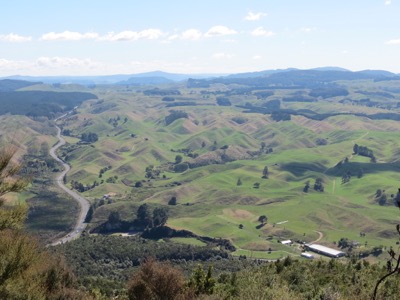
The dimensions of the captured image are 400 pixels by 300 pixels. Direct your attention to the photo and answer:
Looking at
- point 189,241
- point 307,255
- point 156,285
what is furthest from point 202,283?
point 189,241

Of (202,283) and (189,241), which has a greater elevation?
(202,283)

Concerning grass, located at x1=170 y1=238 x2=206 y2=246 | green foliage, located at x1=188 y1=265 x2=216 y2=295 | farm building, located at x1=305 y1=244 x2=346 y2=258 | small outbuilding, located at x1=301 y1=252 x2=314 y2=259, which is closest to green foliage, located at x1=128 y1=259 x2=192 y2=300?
green foliage, located at x1=188 y1=265 x2=216 y2=295

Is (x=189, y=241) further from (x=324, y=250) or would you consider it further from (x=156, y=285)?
(x=156, y=285)

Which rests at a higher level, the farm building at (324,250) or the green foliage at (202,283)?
the green foliage at (202,283)

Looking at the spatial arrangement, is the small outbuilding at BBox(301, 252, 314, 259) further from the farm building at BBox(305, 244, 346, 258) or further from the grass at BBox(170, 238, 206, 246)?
the grass at BBox(170, 238, 206, 246)

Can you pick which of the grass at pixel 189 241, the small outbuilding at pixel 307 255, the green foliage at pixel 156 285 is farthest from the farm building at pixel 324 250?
the green foliage at pixel 156 285

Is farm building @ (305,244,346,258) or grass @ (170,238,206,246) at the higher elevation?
farm building @ (305,244,346,258)

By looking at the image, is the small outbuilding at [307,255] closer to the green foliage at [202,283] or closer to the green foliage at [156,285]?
the green foliage at [202,283]

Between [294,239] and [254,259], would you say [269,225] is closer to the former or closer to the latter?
[294,239]

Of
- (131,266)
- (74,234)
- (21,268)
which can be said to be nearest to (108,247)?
(131,266)
